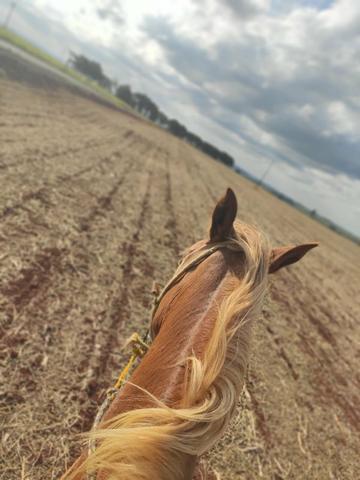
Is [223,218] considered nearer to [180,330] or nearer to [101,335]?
[180,330]

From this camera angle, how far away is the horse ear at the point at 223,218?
5.64 feet

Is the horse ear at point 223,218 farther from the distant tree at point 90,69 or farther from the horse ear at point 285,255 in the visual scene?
the distant tree at point 90,69

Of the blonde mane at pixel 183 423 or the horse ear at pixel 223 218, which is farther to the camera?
the horse ear at pixel 223 218

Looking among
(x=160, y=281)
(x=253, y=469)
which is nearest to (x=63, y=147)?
(x=160, y=281)

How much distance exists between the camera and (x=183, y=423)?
44.4 inches

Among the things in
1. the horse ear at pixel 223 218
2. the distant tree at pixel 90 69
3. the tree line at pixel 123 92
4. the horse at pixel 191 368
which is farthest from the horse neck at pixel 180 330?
the distant tree at pixel 90 69

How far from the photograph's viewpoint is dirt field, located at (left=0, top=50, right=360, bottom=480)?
10.4ft

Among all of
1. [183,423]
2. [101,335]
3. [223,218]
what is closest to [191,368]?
[183,423]

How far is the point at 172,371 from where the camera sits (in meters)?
1.35

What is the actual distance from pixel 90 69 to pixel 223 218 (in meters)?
158

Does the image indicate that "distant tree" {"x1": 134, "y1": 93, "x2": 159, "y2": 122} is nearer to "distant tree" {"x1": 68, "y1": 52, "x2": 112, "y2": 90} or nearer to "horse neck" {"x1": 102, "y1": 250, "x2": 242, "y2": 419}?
"distant tree" {"x1": 68, "y1": 52, "x2": 112, "y2": 90}

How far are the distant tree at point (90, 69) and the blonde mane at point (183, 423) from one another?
153724mm

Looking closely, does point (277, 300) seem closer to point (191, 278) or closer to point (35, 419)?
point (35, 419)

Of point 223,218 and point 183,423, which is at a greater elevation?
point 223,218
